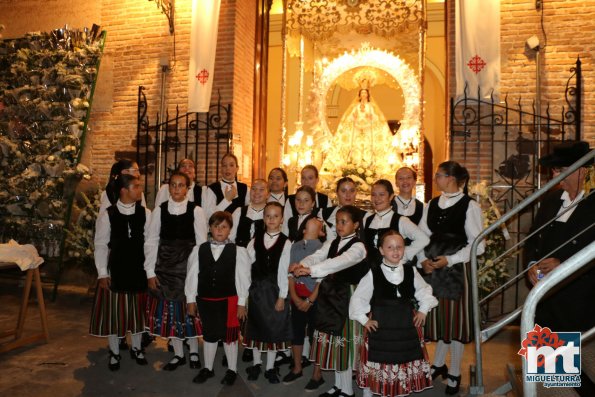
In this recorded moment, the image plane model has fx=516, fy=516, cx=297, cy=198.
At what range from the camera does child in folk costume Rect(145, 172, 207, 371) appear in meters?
4.50

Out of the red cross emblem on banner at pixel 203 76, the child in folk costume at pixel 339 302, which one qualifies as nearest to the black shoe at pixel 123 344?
the child in folk costume at pixel 339 302

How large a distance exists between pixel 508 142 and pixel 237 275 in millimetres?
4492

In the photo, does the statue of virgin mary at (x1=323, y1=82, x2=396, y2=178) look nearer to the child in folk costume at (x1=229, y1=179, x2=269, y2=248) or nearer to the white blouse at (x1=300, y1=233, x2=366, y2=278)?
the child in folk costume at (x1=229, y1=179, x2=269, y2=248)

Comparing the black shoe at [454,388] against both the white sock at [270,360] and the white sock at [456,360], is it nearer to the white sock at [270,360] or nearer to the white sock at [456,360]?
the white sock at [456,360]

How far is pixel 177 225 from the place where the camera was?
15.0 feet

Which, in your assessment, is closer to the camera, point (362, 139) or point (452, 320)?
point (452, 320)

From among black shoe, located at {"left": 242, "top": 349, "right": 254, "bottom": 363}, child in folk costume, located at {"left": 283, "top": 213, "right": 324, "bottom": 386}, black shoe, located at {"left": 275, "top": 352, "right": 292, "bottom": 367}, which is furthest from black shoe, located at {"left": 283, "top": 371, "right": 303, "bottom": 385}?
black shoe, located at {"left": 242, "top": 349, "right": 254, "bottom": 363}

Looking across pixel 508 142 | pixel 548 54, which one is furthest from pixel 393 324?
pixel 548 54

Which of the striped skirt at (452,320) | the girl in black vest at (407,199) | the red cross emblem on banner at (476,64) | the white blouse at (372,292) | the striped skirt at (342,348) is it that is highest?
the red cross emblem on banner at (476,64)

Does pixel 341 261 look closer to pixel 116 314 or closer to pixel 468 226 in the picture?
pixel 468 226

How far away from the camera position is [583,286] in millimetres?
3340

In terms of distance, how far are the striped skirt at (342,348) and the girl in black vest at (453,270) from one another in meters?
Result: 0.67

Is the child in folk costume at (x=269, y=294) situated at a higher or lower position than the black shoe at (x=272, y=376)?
higher

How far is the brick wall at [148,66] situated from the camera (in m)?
7.99
